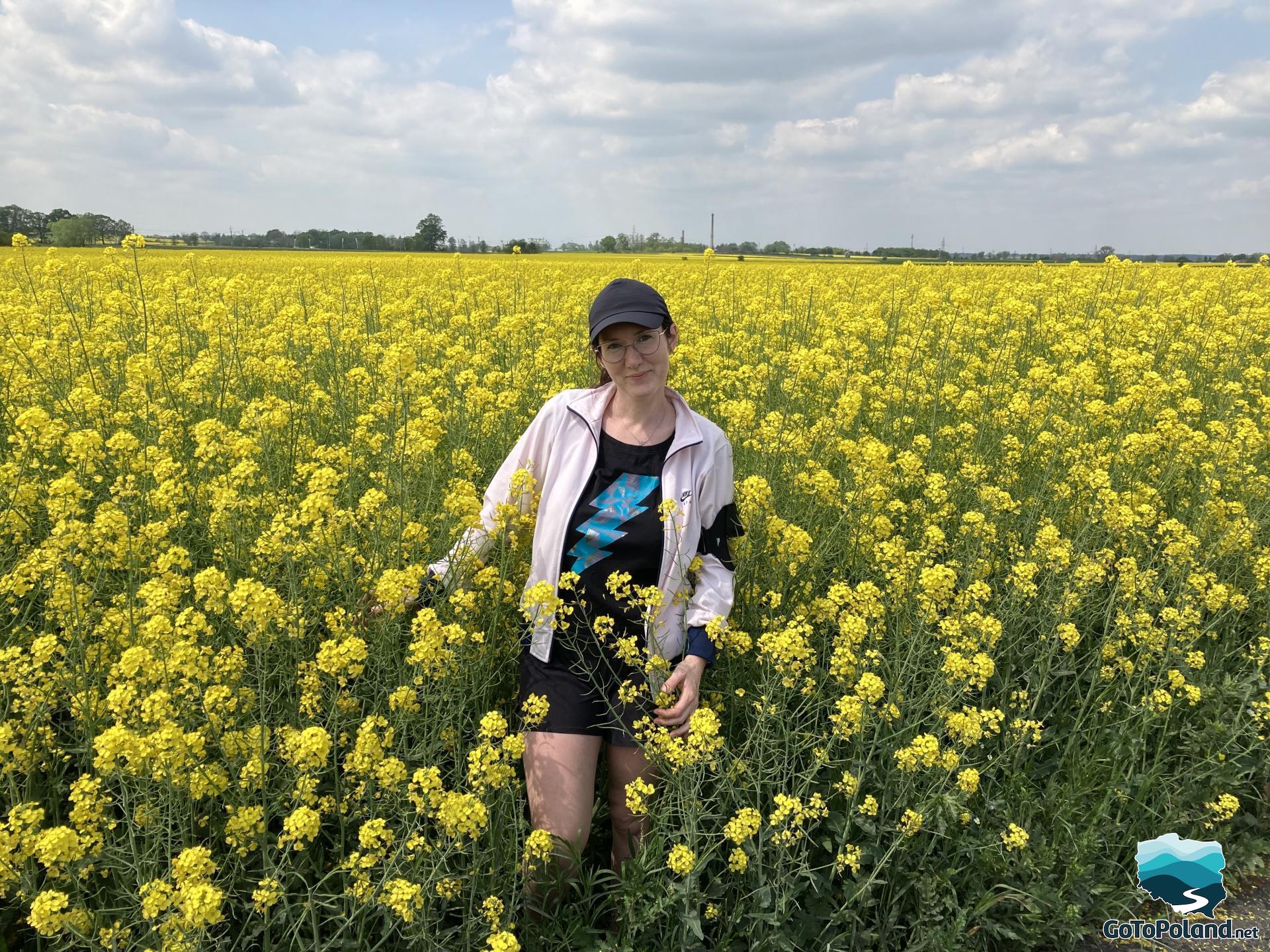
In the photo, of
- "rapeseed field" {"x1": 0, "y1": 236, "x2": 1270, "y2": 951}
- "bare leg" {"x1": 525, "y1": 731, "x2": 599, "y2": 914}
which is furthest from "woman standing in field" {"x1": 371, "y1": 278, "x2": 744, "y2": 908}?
"rapeseed field" {"x1": 0, "y1": 236, "x2": 1270, "y2": 951}

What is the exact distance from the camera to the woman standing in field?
2600mm

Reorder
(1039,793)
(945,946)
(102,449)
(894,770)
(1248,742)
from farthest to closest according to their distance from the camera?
(102,449) < (1248,742) < (1039,793) < (894,770) < (945,946)

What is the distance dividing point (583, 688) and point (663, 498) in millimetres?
826

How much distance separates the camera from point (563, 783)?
2.56 meters

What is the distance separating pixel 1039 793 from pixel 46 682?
3800 mm

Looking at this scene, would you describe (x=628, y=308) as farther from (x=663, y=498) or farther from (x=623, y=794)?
(x=623, y=794)

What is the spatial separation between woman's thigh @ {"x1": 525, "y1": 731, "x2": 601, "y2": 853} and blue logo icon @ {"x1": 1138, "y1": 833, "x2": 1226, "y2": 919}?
2.21 meters

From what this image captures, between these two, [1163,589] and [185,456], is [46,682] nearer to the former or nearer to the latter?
[185,456]

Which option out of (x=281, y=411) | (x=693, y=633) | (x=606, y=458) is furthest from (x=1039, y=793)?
(x=281, y=411)

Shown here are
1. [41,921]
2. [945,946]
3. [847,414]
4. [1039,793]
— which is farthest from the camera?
[847,414]

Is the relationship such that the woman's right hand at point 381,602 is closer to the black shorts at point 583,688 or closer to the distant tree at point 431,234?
the black shorts at point 583,688

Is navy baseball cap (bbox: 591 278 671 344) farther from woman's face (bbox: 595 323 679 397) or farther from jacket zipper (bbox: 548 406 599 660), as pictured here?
jacket zipper (bbox: 548 406 599 660)

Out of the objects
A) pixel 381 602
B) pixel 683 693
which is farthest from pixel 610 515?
pixel 381 602

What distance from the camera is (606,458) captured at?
9.77ft
